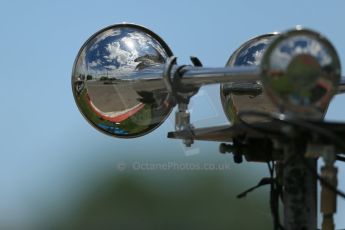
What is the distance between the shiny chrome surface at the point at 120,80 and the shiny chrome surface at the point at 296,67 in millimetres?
1297

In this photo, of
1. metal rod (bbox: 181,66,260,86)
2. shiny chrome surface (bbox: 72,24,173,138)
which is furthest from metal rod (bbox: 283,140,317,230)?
shiny chrome surface (bbox: 72,24,173,138)

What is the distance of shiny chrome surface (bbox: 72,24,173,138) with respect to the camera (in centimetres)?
441

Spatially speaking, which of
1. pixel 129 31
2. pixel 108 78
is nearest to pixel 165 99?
pixel 108 78

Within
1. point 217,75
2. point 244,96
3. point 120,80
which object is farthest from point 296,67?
point 244,96

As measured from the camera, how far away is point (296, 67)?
2896 millimetres

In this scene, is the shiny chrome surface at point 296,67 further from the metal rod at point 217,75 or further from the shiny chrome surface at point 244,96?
the shiny chrome surface at point 244,96

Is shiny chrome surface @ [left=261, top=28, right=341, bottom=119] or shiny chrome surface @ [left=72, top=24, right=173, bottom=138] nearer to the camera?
shiny chrome surface @ [left=261, top=28, right=341, bottom=119]

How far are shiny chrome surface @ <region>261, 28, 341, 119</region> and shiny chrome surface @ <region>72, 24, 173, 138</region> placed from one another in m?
1.30

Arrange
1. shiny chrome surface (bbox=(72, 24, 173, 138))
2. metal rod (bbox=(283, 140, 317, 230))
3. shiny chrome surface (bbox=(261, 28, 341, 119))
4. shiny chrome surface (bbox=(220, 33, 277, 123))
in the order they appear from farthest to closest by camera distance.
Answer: shiny chrome surface (bbox=(220, 33, 277, 123))
shiny chrome surface (bbox=(72, 24, 173, 138))
metal rod (bbox=(283, 140, 317, 230))
shiny chrome surface (bbox=(261, 28, 341, 119))

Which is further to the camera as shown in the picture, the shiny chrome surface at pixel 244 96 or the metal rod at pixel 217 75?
the shiny chrome surface at pixel 244 96

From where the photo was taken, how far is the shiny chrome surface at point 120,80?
14.5ft

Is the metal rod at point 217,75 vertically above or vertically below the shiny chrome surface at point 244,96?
above

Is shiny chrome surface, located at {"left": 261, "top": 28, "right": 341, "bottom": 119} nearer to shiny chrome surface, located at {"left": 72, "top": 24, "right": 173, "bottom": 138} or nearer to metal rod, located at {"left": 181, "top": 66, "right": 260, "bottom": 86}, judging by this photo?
metal rod, located at {"left": 181, "top": 66, "right": 260, "bottom": 86}

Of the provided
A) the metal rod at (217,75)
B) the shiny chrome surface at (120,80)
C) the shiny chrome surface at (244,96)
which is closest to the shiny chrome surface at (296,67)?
the metal rod at (217,75)
